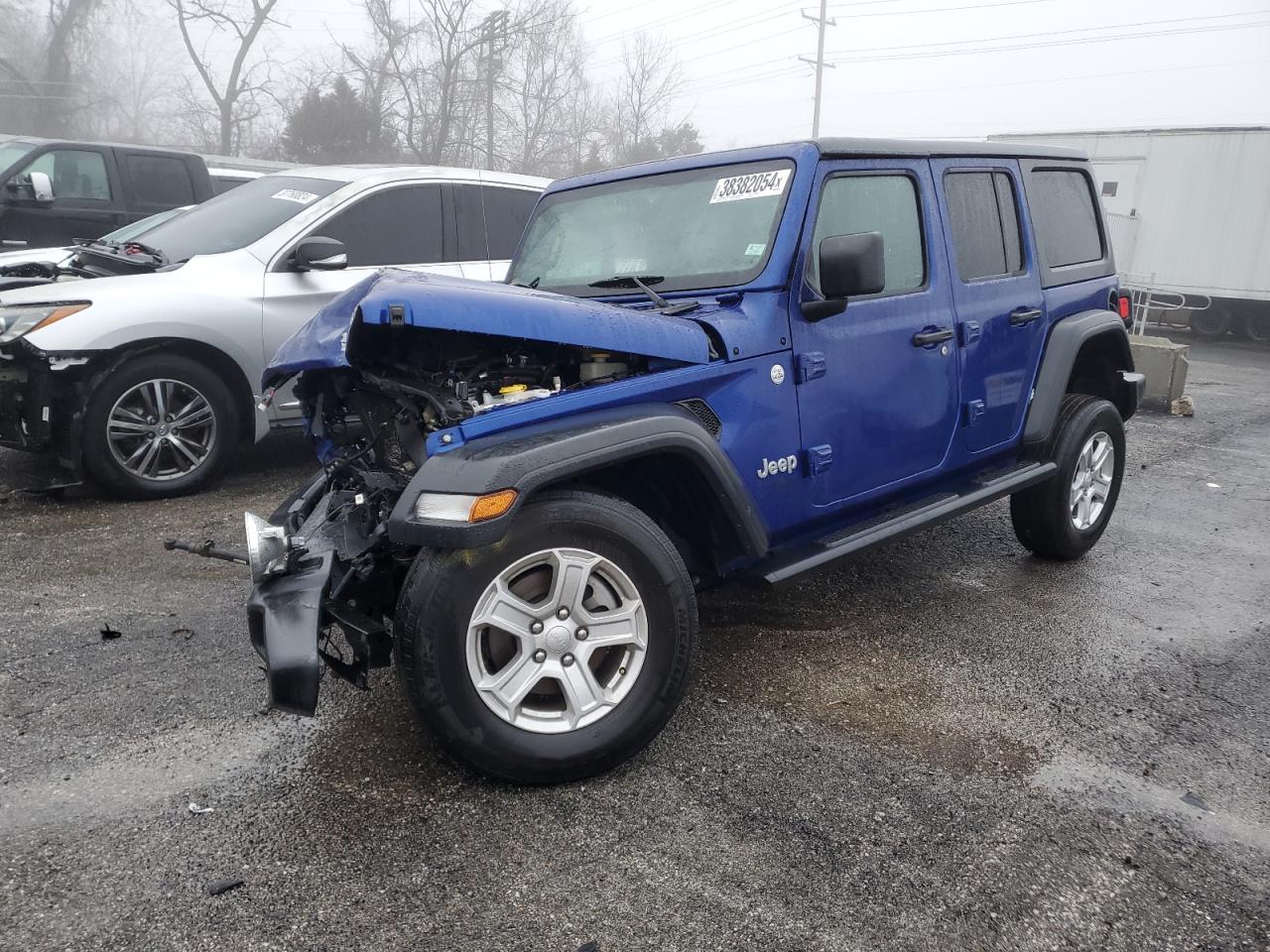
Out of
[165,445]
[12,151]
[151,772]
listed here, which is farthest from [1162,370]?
[12,151]

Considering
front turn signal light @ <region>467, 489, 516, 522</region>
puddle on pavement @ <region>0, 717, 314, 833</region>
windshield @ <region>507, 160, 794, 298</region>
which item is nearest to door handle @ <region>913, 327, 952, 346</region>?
windshield @ <region>507, 160, 794, 298</region>

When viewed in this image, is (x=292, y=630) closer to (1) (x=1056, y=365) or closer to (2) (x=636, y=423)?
(2) (x=636, y=423)

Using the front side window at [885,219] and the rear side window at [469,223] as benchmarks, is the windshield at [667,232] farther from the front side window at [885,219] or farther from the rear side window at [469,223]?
the rear side window at [469,223]

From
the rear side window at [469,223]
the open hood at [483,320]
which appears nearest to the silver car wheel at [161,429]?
the rear side window at [469,223]

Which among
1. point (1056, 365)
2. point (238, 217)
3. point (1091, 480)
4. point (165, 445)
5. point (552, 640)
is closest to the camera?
point (552, 640)

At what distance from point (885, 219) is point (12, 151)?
30.1ft

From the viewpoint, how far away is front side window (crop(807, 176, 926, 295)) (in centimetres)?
358

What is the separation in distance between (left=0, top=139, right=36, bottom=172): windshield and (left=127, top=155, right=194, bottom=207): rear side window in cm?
89

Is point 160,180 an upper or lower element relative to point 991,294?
upper

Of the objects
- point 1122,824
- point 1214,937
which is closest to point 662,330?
point 1122,824

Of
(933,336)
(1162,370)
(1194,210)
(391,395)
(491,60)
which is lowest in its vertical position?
(1162,370)

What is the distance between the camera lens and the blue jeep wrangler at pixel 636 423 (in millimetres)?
2648

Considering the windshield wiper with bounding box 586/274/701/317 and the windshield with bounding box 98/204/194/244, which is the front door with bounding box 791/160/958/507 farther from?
the windshield with bounding box 98/204/194/244

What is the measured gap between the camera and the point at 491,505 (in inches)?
99.3
